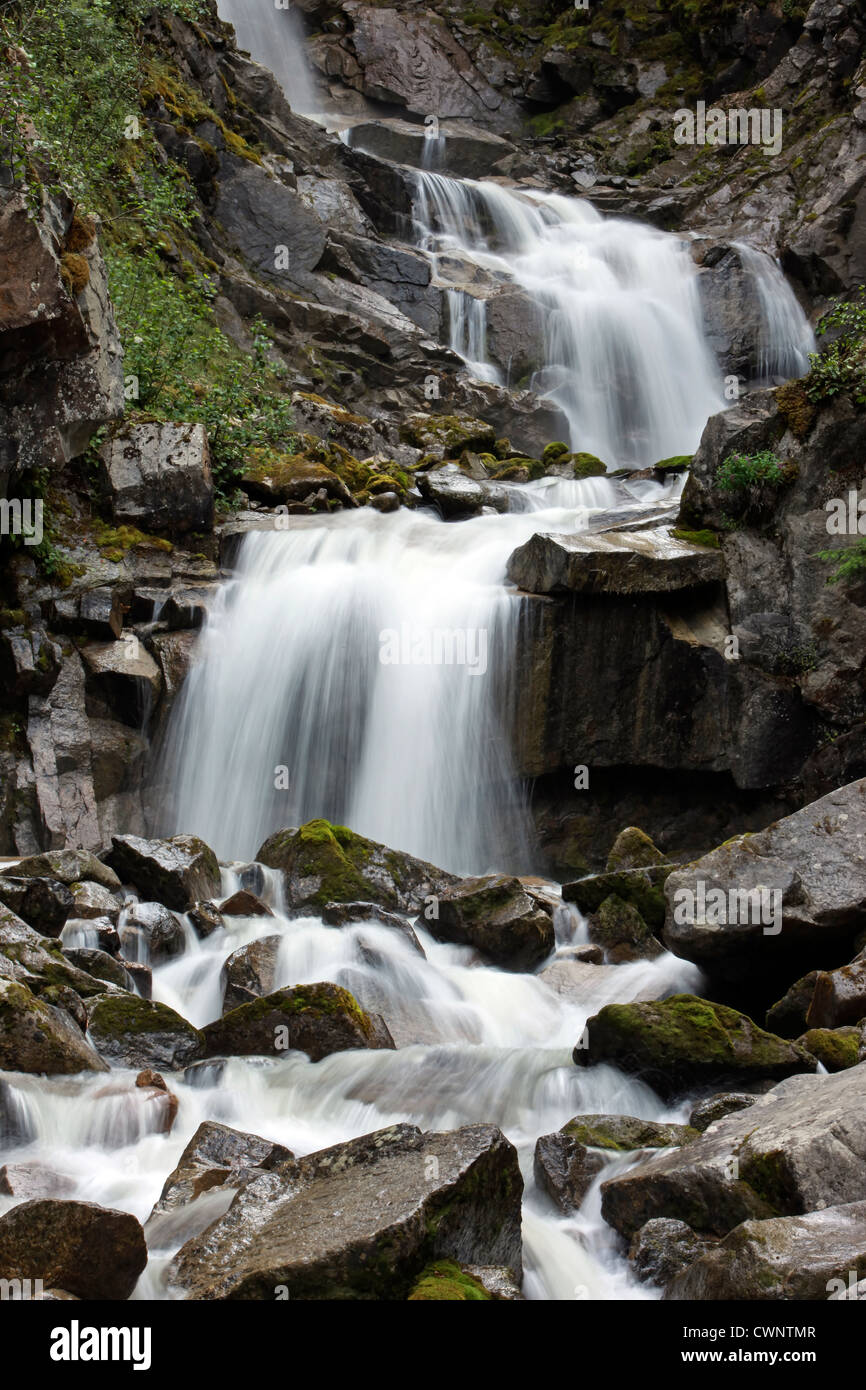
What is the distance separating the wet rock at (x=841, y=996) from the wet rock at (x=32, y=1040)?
4453 millimetres

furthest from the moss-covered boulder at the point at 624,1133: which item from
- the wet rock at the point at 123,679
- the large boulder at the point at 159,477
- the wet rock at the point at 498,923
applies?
the large boulder at the point at 159,477

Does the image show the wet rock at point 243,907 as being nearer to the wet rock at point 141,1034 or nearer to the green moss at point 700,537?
the wet rock at point 141,1034

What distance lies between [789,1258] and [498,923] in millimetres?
5307

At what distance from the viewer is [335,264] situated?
24.9 m

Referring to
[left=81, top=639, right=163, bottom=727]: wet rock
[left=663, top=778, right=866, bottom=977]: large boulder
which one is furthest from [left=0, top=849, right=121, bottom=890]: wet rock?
[left=663, top=778, right=866, bottom=977]: large boulder

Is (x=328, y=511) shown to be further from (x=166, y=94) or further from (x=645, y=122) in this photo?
(x=645, y=122)

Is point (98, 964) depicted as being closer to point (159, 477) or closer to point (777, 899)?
point (777, 899)

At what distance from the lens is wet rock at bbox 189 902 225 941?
829 centimetres

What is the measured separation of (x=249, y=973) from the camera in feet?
24.3
